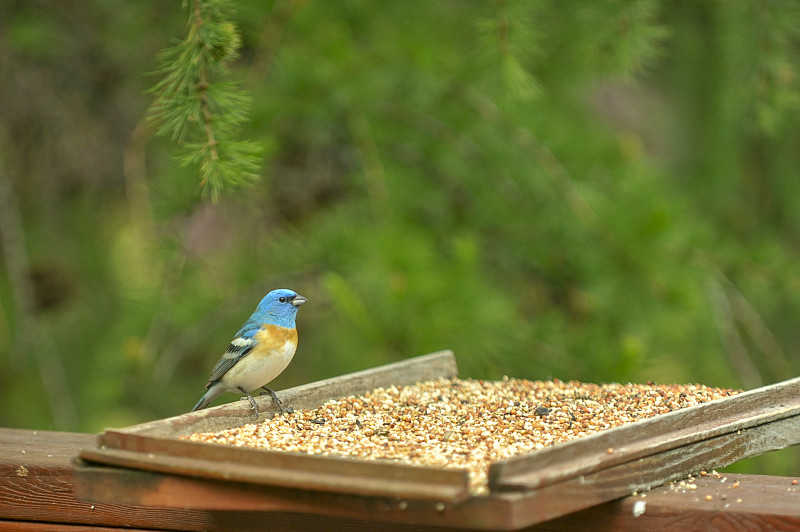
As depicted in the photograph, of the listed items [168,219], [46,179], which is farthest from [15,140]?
[168,219]

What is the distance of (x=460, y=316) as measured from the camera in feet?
11.6

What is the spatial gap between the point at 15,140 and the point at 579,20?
Result: 108 inches

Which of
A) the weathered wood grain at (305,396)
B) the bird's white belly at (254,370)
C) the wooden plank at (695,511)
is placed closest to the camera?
the wooden plank at (695,511)

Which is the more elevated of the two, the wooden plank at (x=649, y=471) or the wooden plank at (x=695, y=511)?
the wooden plank at (x=649, y=471)

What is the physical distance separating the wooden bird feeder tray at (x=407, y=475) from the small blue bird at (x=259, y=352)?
37 centimetres

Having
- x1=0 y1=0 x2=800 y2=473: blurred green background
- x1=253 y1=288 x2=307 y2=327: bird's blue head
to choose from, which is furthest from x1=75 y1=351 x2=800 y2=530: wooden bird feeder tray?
x1=0 y1=0 x2=800 y2=473: blurred green background

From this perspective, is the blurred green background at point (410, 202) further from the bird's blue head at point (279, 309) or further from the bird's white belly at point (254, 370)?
the bird's white belly at point (254, 370)

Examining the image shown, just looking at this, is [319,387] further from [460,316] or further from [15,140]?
[15,140]

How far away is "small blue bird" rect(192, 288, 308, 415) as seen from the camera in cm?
266

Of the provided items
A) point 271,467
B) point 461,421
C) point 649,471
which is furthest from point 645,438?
point 271,467

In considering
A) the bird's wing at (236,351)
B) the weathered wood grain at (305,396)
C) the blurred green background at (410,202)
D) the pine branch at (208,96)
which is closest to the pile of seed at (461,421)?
the weathered wood grain at (305,396)

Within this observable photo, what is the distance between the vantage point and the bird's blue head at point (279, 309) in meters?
2.81

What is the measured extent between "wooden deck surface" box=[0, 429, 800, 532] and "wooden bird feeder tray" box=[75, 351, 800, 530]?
33 millimetres

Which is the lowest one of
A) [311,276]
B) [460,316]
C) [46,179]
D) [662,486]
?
Answer: [662,486]
